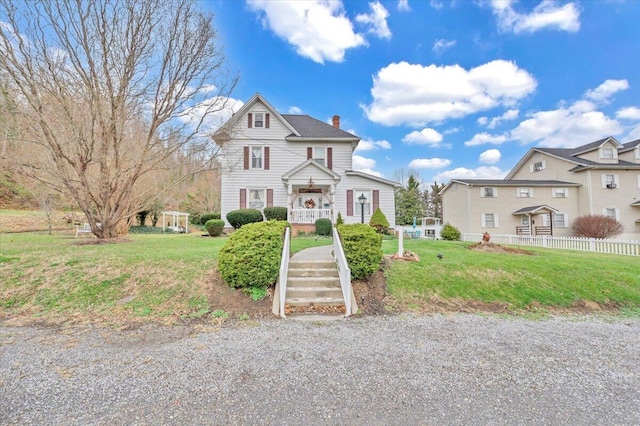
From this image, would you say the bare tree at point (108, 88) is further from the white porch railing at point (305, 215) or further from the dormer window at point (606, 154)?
the dormer window at point (606, 154)

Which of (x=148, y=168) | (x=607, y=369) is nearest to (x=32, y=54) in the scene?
(x=148, y=168)

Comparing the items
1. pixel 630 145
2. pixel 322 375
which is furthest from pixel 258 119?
pixel 630 145

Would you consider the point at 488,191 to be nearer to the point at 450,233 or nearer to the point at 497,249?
the point at 450,233

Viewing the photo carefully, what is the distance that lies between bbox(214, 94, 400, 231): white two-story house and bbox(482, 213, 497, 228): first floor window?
9.81m

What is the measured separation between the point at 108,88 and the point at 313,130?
41.2 feet

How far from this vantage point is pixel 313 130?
20.7 m

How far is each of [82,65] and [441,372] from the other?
47.2 ft

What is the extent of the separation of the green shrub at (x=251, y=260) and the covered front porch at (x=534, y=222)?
2432 cm

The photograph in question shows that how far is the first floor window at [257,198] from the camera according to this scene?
1908 centimetres

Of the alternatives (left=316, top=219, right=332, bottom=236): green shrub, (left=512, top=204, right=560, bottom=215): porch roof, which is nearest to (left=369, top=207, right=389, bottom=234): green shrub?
(left=316, top=219, right=332, bottom=236): green shrub

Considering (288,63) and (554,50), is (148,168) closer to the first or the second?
(288,63)

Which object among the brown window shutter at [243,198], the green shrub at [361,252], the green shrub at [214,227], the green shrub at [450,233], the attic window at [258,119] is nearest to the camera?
the green shrub at [361,252]

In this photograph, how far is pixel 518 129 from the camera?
2823 centimetres

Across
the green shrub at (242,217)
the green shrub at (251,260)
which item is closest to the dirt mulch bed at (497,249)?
the green shrub at (251,260)
